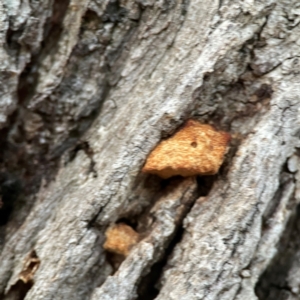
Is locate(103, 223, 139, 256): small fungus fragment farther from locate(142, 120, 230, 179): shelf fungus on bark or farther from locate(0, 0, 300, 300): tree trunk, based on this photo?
locate(142, 120, 230, 179): shelf fungus on bark

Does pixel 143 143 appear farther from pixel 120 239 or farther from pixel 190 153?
pixel 120 239

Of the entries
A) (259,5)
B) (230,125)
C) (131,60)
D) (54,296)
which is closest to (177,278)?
(54,296)

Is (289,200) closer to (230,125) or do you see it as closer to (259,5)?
(230,125)

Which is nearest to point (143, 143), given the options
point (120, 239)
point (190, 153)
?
point (190, 153)

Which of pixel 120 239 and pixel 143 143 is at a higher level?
pixel 143 143

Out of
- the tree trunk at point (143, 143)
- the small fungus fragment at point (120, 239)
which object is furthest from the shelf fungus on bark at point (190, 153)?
the small fungus fragment at point (120, 239)

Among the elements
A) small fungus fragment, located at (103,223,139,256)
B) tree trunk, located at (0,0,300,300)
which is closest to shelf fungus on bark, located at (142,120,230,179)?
tree trunk, located at (0,0,300,300)
